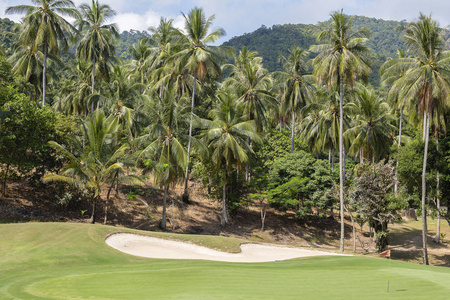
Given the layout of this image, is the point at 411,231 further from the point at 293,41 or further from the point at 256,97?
the point at 293,41

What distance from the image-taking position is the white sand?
2019cm

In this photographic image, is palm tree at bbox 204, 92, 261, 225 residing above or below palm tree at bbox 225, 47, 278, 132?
below

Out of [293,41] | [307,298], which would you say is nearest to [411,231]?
[307,298]

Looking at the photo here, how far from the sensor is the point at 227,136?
33000mm

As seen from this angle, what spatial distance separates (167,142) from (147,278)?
18.9m

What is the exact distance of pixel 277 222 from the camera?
39781 millimetres

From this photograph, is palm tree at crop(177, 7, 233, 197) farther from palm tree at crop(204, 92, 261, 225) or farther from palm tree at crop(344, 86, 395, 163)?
palm tree at crop(344, 86, 395, 163)

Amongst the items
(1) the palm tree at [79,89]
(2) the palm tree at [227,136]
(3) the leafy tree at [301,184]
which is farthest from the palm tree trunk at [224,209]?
(1) the palm tree at [79,89]

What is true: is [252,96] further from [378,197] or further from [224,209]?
[378,197]

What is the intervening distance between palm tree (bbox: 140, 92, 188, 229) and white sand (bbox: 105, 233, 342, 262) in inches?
323

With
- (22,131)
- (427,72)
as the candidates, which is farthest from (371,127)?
(22,131)

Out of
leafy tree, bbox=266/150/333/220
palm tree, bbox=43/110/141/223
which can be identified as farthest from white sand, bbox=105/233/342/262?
leafy tree, bbox=266/150/333/220

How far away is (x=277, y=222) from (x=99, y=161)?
2181 centimetres

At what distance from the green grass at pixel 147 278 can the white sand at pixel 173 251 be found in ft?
5.32
